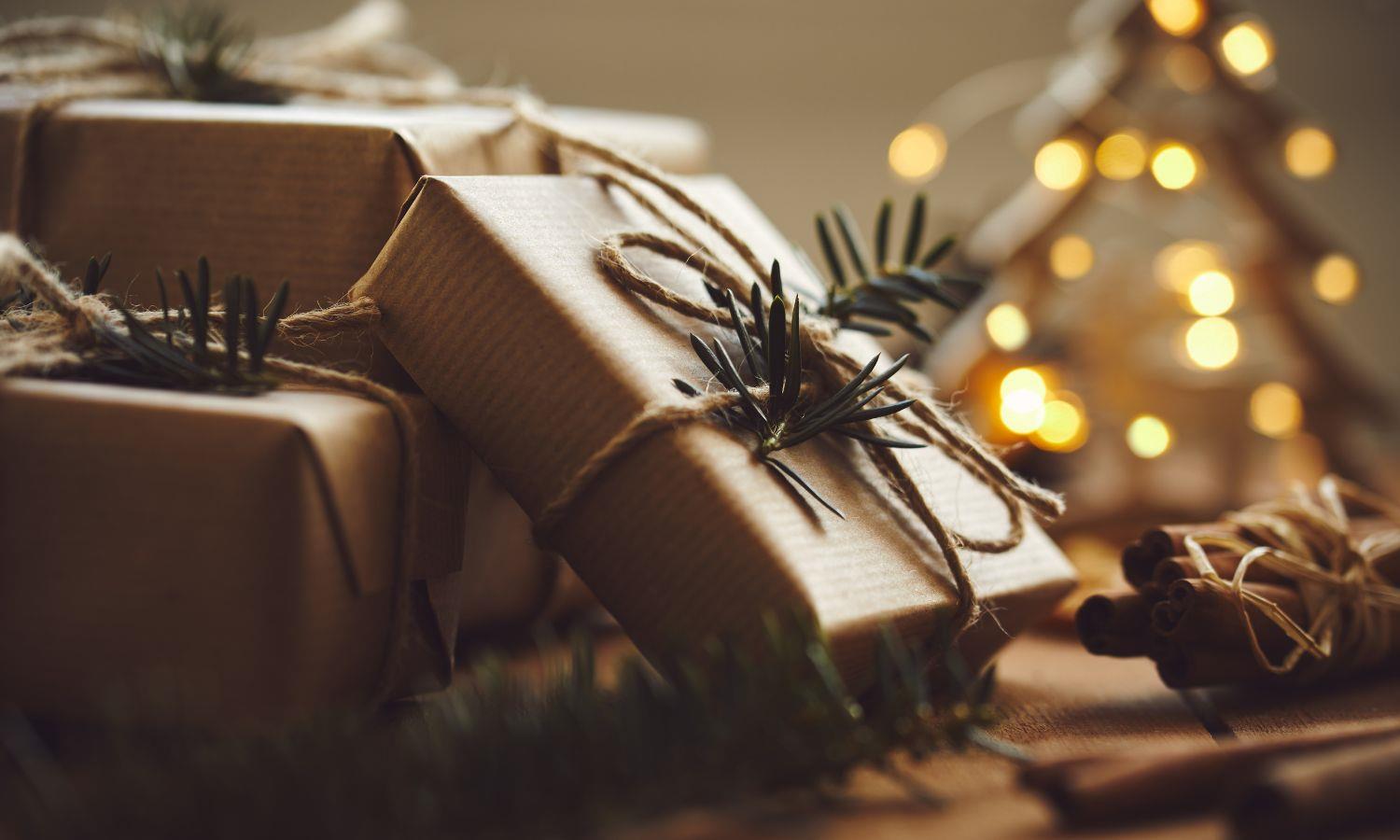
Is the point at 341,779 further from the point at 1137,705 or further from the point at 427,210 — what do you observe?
the point at 1137,705

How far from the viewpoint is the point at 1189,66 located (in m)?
1.26

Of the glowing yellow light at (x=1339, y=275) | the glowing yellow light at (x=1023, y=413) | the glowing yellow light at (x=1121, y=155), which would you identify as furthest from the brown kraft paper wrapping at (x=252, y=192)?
the glowing yellow light at (x=1339, y=275)

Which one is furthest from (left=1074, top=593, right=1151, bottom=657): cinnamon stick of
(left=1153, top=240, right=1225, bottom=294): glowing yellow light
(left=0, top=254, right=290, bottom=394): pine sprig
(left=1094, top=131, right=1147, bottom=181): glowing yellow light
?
(left=1153, top=240, right=1225, bottom=294): glowing yellow light

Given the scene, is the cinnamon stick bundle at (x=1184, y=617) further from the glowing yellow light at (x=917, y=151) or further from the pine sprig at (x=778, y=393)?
the glowing yellow light at (x=917, y=151)

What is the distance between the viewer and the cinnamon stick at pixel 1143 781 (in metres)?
0.47

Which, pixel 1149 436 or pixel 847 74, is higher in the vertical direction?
pixel 847 74

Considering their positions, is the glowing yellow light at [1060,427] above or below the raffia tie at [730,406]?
below

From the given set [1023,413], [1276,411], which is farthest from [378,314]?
[1276,411]

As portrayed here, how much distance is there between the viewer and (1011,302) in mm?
1250

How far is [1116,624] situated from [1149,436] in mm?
687

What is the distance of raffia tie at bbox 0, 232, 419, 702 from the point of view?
59 centimetres

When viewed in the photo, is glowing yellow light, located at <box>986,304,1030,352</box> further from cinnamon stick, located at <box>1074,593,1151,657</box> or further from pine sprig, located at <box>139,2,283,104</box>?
pine sprig, located at <box>139,2,283,104</box>

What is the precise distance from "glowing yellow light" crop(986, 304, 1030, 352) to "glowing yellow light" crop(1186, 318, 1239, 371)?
11.8 inches

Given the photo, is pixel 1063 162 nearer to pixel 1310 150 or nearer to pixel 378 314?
pixel 1310 150
